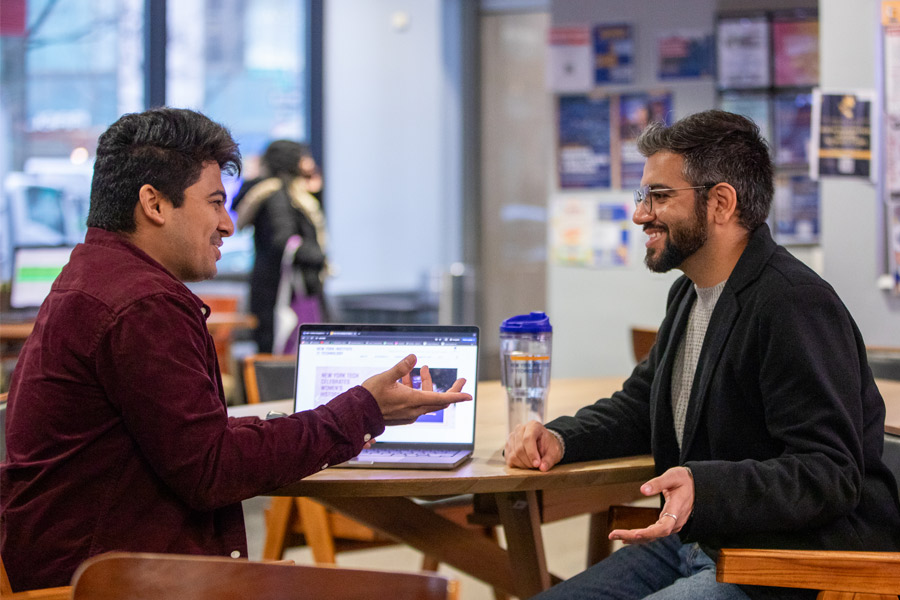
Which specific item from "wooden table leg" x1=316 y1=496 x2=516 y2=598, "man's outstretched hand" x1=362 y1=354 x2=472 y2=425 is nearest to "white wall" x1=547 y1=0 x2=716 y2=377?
"wooden table leg" x1=316 y1=496 x2=516 y2=598

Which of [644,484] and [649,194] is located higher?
[649,194]

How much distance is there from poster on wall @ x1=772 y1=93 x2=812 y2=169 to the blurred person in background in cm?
245

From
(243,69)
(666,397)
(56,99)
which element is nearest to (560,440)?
(666,397)

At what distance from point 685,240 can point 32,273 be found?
4300 millimetres

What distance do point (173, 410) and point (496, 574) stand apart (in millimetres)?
988

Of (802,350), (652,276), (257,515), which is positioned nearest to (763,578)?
(802,350)

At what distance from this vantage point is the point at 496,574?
2070 mm

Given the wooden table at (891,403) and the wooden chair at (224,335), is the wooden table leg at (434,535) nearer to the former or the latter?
the wooden table at (891,403)

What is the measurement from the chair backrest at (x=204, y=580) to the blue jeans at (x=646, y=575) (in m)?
0.72

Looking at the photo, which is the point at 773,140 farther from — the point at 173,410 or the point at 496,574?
the point at 173,410

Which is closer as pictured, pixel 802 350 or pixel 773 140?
pixel 802 350

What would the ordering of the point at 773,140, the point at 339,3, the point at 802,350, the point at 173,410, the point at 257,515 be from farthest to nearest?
the point at 339,3 → the point at 773,140 → the point at 257,515 → the point at 802,350 → the point at 173,410

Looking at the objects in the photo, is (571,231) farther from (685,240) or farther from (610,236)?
(685,240)

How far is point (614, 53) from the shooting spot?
199 inches
